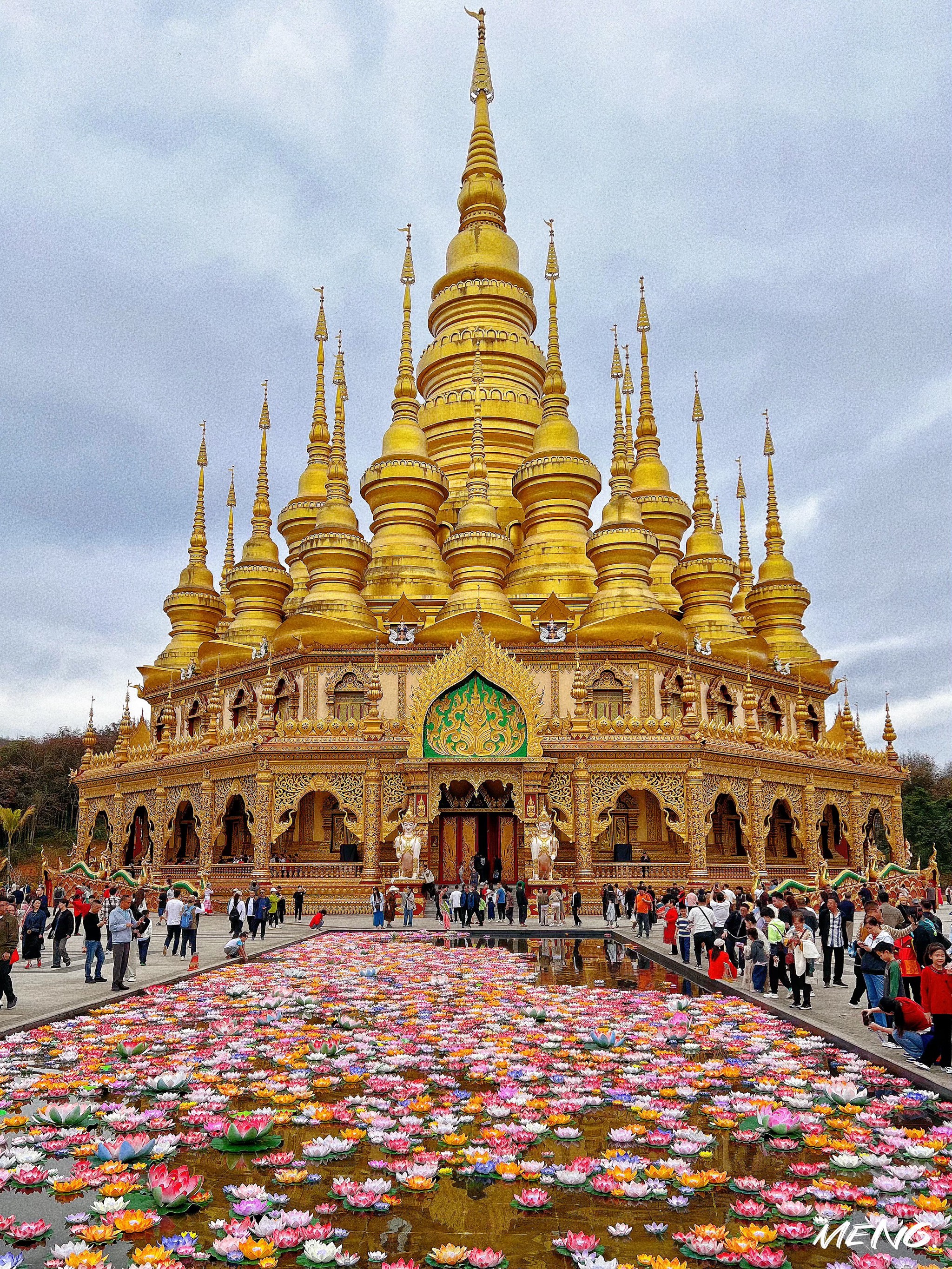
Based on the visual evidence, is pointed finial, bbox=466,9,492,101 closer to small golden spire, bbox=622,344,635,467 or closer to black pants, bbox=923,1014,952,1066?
small golden spire, bbox=622,344,635,467

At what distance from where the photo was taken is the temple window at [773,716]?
127 ft

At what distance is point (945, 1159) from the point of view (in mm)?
7141

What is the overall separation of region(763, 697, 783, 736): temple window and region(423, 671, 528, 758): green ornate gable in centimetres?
1425

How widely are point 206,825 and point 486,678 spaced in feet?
31.8

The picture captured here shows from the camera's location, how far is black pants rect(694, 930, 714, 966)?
656 inches

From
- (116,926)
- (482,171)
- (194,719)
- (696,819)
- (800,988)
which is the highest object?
(482,171)

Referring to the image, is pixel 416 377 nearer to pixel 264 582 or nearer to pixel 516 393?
pixel 516 393

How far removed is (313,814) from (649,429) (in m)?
25.2

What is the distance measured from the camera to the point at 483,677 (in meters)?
28.0

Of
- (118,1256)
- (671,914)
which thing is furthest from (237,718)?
(118,1256)

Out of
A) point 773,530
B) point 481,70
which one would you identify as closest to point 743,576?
point 773,530

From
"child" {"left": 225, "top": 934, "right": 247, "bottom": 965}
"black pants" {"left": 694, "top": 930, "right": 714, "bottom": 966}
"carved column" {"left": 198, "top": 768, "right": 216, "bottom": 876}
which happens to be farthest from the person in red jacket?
"carved column" {"left": 198, "top": 768, "right": 216, "bottom": 876}

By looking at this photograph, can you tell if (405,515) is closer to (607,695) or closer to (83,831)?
(607,695)

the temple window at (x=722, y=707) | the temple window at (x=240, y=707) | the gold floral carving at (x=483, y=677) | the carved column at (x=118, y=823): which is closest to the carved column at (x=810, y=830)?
the temple window at (x=722, y=707)
